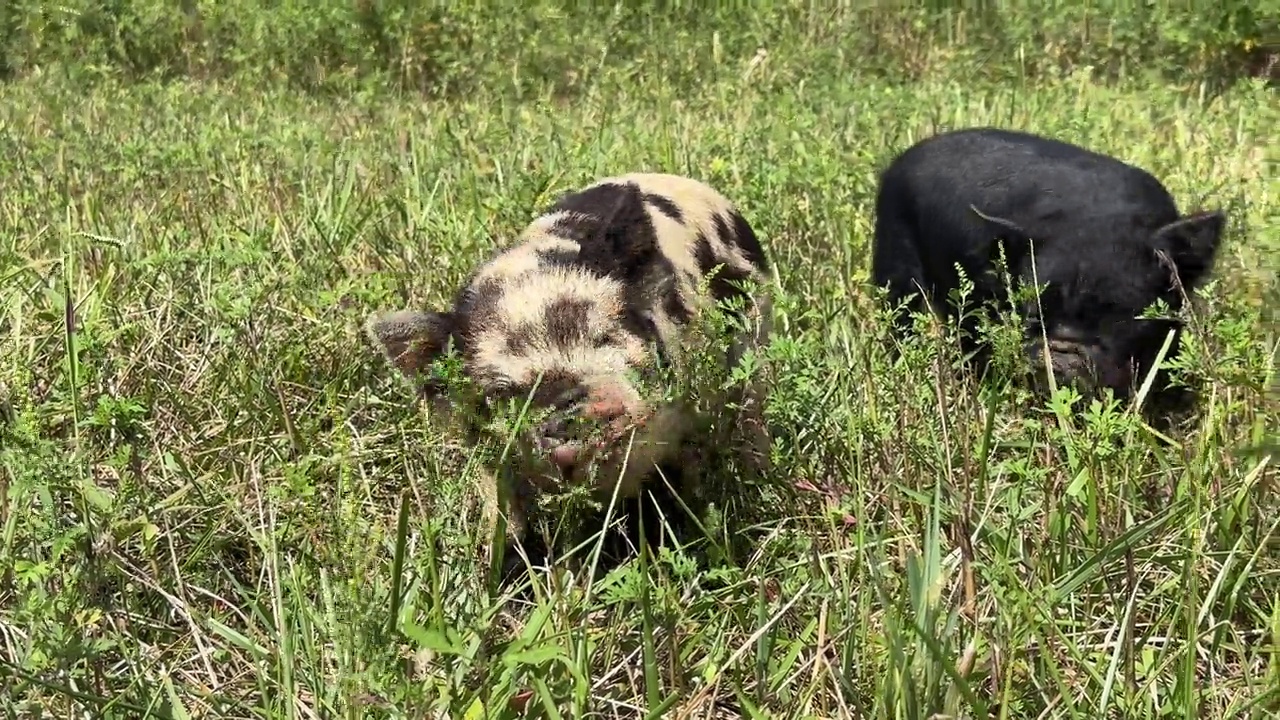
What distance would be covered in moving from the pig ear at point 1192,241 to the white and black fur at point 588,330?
1.35 m

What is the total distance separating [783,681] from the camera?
223cm

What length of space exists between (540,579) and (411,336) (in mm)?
809

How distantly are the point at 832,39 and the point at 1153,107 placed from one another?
11.0ft

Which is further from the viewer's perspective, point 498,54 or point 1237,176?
point 498,54

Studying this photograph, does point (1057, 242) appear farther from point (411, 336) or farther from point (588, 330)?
point (411, 336)

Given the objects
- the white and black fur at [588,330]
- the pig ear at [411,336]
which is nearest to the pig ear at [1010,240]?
the white and black fur at [588,330]

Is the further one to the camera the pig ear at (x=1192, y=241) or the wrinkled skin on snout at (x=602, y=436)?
the pig ear at (x=1192, y=241)

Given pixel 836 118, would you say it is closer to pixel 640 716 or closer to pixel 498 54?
pixel 498 54

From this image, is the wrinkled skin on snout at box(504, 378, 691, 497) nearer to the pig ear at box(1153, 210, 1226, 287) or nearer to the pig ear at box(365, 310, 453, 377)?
the pig ear at box(365, 310, 453, 377)

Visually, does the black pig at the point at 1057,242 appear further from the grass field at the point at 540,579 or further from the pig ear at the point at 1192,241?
the grass field at the point at 540,579

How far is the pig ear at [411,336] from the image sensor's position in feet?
9.98

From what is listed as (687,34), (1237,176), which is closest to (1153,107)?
(1237,176)

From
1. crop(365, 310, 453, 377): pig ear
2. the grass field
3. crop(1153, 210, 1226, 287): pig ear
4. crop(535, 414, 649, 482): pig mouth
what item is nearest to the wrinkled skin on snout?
A: crop(535, 414, 649, 482): pig mouth

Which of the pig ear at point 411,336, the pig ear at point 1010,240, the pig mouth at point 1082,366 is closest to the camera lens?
the pig ear at point 411,336
